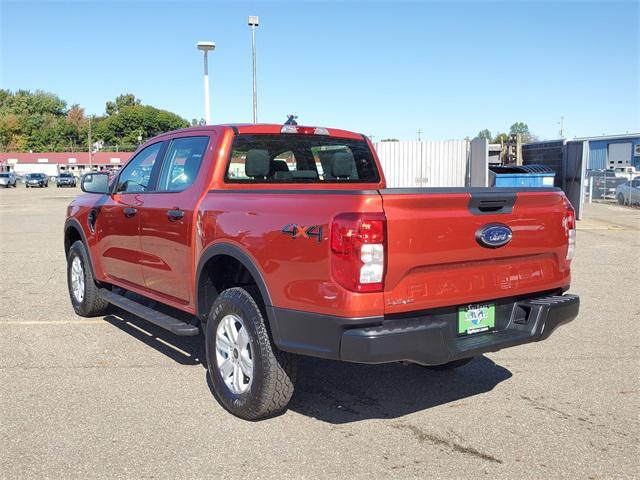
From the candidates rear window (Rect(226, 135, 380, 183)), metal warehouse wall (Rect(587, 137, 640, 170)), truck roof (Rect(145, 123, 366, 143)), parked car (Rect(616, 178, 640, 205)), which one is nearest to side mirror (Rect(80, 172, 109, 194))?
truck roof (Rect(145, 123, 366, 143))

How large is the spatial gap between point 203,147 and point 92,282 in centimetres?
255

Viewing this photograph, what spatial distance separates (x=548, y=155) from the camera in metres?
21.1

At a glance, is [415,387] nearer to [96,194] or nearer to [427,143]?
[96,194]

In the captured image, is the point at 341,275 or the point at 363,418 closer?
the point at 341,275

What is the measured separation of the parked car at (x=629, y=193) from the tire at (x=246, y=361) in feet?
84.9

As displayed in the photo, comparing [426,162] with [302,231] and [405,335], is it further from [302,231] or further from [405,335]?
[405,335]

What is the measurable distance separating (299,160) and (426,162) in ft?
63.1

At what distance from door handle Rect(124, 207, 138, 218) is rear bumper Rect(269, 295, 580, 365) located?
223 centimetres

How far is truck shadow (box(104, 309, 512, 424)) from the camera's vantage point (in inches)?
167

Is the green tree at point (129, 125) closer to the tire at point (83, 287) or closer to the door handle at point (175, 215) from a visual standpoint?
the tire at point (83, 287)

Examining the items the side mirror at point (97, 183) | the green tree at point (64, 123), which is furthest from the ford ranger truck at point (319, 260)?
the green tree at point (64, 123)

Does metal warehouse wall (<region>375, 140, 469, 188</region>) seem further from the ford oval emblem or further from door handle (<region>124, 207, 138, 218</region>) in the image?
the ford oval emblem

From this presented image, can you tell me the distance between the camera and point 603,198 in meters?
31.8

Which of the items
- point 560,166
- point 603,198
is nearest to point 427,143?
point 560,166
